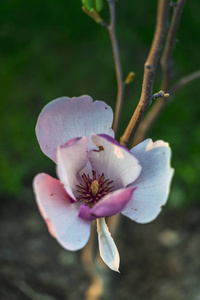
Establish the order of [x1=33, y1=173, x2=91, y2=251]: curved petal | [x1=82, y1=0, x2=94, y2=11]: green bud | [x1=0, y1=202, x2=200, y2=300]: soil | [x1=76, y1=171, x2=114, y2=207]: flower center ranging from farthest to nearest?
[x1=0, y1=202, x2=200, y2=300]: soil
[x1=82, y1=0, x2=94, y2=11]: green bud
[x1=76, y1=171, x2=114, y2=207]: flower center
[x1=33, y1=173, x2=91, y2=251]: curved petal

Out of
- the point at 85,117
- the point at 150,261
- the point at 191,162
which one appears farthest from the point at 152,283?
the point at 85,117

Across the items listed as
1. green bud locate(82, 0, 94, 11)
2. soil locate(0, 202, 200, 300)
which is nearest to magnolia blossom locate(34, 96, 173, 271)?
green bud locate(82, 0, 94, 11)

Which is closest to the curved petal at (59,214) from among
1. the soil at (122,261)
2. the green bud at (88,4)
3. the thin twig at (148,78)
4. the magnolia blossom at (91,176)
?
the magnolia blossom at (91,176)

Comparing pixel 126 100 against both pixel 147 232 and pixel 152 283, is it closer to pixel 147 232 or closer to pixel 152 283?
pixel 147 232

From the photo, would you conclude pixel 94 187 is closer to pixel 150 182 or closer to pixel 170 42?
pixel 150 182

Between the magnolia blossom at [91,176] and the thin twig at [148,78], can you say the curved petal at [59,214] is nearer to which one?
the magnolia blossom at [91,176]

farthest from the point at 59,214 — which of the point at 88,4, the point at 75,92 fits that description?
the point at 75,92

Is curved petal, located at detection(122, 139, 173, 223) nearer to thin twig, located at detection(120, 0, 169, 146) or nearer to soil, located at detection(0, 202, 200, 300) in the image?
thin twig, located at detection(120, 0, 169, 146)
